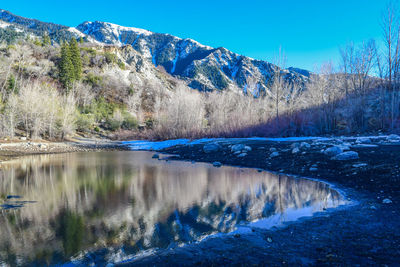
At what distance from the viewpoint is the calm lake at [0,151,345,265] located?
4168 millimetres

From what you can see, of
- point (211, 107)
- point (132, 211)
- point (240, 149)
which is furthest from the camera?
point (211, 107)

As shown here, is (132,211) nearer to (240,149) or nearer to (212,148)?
(240,149)

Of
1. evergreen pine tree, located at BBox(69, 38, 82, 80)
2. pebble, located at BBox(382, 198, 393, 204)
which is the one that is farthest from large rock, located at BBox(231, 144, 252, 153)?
evergreen pine tree, located at BBox(69, 38, 82, 80)

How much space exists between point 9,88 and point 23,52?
79.6ft

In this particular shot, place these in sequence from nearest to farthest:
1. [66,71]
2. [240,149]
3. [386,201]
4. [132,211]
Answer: [386,201] → [132,211] → [240,149] → [66,71]

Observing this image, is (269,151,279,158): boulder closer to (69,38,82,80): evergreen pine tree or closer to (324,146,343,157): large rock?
(324,146,343,157): large rock

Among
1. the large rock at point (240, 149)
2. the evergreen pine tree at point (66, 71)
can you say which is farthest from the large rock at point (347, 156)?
the evergreen pine tree at point (66, 71)

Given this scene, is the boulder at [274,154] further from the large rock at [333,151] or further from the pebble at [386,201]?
the pebble at [386,201]

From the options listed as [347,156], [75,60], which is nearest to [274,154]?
[347,156]

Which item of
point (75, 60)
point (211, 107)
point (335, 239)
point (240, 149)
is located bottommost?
point (335, 239)

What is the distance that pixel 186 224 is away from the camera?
509 cm

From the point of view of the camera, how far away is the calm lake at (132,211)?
164 inches

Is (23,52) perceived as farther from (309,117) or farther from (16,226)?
(16,226)

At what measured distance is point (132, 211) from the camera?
613 cm
